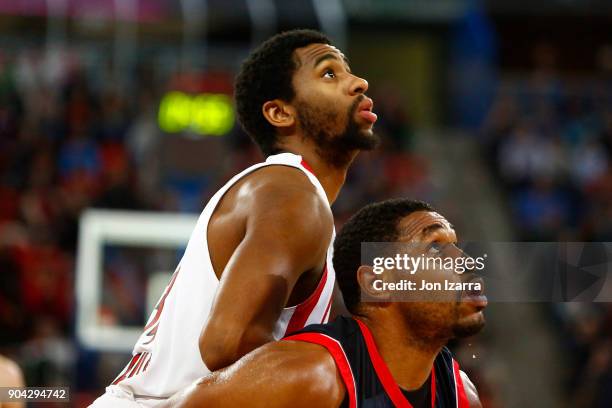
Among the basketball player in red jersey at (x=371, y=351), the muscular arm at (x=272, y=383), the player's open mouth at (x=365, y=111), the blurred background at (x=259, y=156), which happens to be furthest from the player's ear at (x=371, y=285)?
the blurred background at (x=259, y=156)

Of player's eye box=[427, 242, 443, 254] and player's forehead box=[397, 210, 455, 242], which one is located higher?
player's forehead box=[397, 210, 455, 242]

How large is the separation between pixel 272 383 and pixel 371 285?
58cm

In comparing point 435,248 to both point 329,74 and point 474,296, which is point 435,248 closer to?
point 474,296

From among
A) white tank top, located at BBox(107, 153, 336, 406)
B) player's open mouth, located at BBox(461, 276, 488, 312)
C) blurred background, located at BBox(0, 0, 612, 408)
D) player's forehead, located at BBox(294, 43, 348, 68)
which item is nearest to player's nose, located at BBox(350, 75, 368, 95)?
player's forehead, located at BBox(294, 43, 348, 68)

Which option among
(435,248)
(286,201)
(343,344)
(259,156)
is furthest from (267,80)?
(259,156)

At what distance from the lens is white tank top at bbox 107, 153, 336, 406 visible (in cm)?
335

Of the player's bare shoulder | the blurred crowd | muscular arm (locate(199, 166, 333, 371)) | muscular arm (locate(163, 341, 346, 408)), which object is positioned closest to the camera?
muscular arm (locate(163, 341, 346, 408))

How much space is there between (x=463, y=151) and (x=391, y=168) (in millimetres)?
2849

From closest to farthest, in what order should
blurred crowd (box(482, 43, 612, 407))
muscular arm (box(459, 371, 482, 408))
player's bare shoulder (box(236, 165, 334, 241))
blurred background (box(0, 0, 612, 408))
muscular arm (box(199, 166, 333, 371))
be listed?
1. muscular arm (box(199, 166, 333, 371))
2. player's bare shoulder (box(236, 165, 334, 241))
3. muscular arm (box(459, 371, 482, 408))
4. blurred background (box(0, 0, 612, 408))
5. blurred crowd (box(482, 43, 612, 407))

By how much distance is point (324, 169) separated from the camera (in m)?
3.72

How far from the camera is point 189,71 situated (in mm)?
14250

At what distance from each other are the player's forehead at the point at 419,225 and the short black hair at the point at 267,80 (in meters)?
0.66

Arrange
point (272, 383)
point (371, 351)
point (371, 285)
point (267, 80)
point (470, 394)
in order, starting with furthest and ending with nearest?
point (267, 80), point (470, 394), point (371, 285), point (371, 351), point (272, 383)

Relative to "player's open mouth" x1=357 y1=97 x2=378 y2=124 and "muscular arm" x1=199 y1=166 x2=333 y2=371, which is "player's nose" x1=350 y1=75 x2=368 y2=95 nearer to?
"player's open mouth" x1=357 y1=97 x2=378 y2=124
